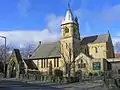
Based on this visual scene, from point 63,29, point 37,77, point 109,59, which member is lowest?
point 37,77

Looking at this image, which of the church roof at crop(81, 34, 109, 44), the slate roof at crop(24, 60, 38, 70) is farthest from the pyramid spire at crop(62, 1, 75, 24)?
the slate roof at crop(24, 60, 38, 70)

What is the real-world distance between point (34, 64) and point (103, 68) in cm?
2692

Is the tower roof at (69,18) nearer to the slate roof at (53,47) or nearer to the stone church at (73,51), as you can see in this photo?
the stone church at (73,51)

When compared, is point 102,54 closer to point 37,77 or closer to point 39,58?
point 39,58

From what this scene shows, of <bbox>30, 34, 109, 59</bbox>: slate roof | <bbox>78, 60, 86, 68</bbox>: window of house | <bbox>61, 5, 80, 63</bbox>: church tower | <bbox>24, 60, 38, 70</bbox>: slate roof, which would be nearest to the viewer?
<bbox>78, 60, 86, 68</bbox>: window of house

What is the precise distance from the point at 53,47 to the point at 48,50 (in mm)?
2148

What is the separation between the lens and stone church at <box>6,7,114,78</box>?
7556cm

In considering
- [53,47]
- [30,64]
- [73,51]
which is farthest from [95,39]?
[30,64]

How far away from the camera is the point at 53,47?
8975 centimetres

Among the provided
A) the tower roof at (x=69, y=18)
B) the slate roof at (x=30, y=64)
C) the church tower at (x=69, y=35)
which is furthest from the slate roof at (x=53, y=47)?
the tower roof at (x=69, y=18)

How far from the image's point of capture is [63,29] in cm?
8294

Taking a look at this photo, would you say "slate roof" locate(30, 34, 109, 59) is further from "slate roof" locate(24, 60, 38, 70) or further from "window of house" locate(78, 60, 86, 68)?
"window of house" locate(78, 60, 86, 68)

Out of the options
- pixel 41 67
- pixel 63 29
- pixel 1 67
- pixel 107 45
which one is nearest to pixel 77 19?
pixel 63 29

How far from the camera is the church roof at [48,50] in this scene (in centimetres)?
8544
